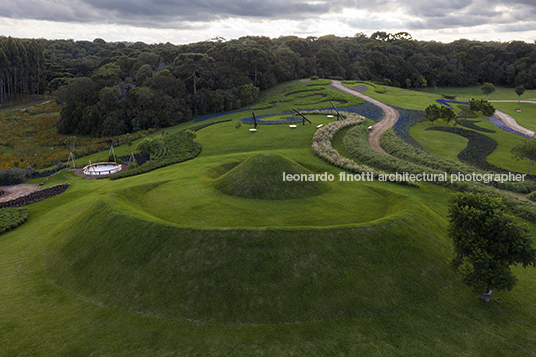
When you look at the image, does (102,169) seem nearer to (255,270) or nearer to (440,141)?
(255,270)

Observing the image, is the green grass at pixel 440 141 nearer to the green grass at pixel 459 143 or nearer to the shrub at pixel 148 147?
the green grass at pixel 459 143

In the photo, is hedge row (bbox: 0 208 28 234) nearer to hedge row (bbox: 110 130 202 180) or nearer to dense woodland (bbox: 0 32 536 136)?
hedge row (bbox: 110 130 202 180)

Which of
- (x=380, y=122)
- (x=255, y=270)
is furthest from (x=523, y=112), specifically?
(x=255, y=270)

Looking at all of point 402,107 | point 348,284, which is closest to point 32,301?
point 348,284

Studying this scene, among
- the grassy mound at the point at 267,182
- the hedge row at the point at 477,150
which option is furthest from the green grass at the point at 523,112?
the grassy mound at the point at 267,182

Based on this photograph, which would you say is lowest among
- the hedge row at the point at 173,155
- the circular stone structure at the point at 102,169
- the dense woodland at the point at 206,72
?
the circular stone structure at the point at 102,169

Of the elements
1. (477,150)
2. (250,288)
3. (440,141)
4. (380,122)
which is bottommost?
(250,288)
